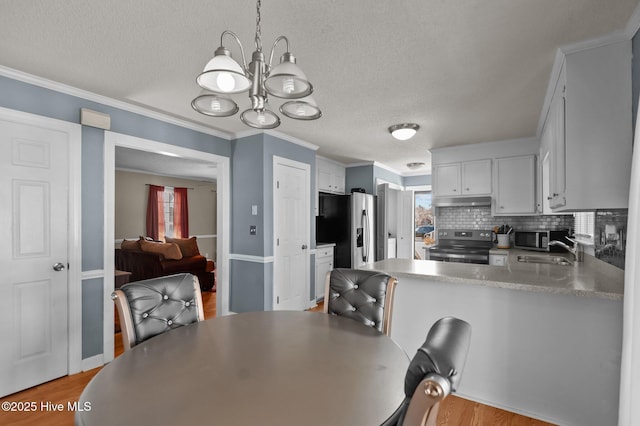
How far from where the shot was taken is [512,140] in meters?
4.31

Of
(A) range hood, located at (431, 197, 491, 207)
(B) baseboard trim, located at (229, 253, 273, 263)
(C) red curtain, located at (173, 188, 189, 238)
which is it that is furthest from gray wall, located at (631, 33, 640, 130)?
(C) red curtain, located at (173, 188, 189, 238)

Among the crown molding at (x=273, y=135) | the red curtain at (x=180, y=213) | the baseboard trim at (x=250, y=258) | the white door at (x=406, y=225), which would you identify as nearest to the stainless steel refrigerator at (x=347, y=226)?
the white door at (x=406, y=225)

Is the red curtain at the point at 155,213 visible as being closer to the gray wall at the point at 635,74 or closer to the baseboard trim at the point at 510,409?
the baseboard trim at the point at 510,409

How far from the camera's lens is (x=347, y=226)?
5273 mm

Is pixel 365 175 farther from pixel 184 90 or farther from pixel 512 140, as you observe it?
pixel 184 90

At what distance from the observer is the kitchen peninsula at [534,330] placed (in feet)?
6.08

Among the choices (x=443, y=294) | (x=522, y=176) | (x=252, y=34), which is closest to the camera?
(x=252, y=34)

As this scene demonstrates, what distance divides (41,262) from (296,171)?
9.09 feet

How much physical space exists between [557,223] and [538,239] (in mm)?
525

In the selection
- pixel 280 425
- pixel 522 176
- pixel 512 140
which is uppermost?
pixel 512 140

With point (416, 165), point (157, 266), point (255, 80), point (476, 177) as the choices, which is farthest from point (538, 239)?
point (157, 266)

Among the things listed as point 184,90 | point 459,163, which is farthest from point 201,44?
point 459,163

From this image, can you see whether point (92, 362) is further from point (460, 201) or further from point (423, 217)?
point (423, 217)

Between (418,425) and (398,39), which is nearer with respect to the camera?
(418,425)
